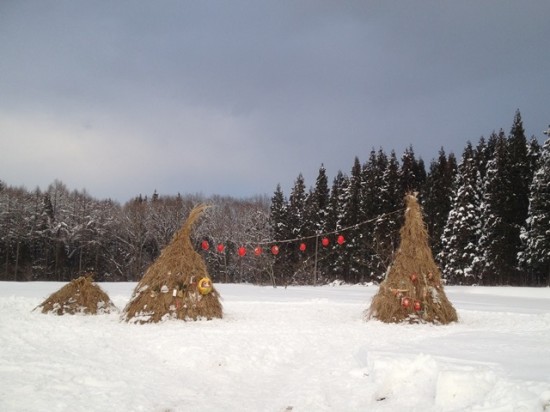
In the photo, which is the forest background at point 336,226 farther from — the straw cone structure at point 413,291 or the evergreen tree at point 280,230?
the straw cone structure at point 413,291

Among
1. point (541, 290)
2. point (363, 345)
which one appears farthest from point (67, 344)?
point (541, 290)

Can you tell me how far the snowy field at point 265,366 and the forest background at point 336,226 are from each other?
25.4 m

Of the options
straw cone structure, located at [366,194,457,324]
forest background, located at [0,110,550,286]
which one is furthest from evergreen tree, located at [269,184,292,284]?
straw cone structure, located at [366,194,457,324]

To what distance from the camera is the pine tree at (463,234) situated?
39516 mm

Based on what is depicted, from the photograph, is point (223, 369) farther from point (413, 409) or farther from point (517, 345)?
point (517, 345)

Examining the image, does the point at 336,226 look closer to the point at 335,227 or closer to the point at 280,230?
the point at 335,227

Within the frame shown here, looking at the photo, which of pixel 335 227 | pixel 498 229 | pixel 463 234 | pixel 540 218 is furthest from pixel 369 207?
pixel 540 218

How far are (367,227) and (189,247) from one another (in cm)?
3552

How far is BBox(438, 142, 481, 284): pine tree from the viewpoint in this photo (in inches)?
1556

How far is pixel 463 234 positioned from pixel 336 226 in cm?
1601

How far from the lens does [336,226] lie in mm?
52938

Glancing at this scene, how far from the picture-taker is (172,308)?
12.8 meters

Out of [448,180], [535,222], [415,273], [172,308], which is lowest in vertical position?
[172,308]

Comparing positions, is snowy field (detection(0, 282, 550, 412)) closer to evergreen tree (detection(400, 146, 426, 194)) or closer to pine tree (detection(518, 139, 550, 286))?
pine tree (detection(518, 139, 550, 286))
